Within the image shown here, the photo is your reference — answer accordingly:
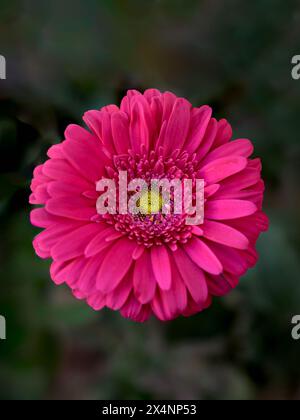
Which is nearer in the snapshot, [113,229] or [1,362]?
[113,229]

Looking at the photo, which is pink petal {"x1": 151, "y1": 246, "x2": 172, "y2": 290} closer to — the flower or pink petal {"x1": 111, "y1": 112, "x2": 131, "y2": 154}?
the flower

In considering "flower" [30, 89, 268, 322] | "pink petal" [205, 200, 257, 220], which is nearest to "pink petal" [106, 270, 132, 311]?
"flower" [30, 89, 268, 322]

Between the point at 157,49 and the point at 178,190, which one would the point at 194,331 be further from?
the point at 157,49

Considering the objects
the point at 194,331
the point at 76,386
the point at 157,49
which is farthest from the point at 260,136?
the point at 76,386

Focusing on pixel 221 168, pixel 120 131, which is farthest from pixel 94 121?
pixel 221 168

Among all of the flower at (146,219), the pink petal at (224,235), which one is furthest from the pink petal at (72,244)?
the pink petal at (224,235)

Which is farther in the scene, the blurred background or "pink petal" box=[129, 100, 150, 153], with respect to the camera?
the blurred background
